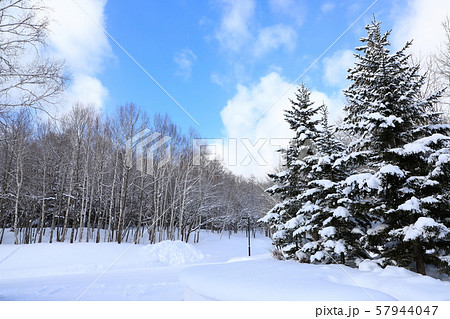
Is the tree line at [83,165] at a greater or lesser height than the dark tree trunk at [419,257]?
greater

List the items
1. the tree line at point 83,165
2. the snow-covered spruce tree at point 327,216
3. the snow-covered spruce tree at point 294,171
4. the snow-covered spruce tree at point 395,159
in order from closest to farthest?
the snow-covered spruce tree at point 395,159
the snow-covered spruce tree at point 327,216
the snow-covered spruce tree at point 294,171
the tree line at point 83,165

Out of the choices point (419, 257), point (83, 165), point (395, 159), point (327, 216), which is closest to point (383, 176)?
point (395, 159)

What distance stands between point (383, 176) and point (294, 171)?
3.97 m

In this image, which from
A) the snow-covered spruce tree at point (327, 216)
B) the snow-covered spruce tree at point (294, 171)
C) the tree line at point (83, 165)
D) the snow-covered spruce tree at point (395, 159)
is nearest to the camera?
the snow-covered spruce tree at point (395, 159)

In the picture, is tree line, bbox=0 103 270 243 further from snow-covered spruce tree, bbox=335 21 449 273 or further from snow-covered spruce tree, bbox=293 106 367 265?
snow-covered spruce tree, bbox=335 21 449 273

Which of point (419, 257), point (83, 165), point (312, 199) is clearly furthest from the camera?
point (83, 165)

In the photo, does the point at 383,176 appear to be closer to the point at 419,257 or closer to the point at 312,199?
the point at 419,257

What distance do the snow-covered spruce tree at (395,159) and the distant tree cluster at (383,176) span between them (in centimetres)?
2

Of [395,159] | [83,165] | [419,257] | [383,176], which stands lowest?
[419,257]

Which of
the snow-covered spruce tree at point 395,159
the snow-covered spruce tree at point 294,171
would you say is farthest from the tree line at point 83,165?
the snow-covered spruce tree at point 395,159

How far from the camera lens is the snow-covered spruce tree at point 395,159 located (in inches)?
230

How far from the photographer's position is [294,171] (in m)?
9.90

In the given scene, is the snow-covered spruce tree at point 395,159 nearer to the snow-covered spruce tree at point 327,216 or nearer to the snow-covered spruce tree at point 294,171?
the snow-covered spruce tree at point 327,216

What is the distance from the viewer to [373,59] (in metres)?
7.57
